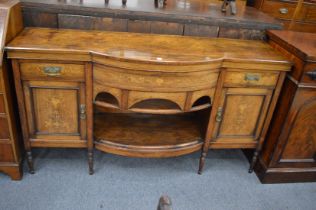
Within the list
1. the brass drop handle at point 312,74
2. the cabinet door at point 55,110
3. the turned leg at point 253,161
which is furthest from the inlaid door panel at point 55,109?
the brass drop handle at point 312,74

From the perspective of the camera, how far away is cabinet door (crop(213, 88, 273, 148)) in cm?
158

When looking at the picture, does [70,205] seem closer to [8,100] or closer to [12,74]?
[8,100]

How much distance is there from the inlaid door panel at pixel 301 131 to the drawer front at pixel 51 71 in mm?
1184

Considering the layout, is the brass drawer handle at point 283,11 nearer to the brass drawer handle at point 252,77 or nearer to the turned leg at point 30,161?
the brass drawer handle at point 252,77

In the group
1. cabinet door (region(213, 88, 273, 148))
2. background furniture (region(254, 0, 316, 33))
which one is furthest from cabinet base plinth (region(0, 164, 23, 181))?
background furniture (region(254, 0, 316, 33))

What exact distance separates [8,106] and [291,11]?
9.47 ft

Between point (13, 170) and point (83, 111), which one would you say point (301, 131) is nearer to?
point (83, 111)

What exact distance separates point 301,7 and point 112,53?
100 inches

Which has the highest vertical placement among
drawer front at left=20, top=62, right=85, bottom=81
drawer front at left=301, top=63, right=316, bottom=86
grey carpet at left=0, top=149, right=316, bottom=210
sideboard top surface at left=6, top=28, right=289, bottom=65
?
sideboard top surface at left=6, top=28, right=289, bottom=65

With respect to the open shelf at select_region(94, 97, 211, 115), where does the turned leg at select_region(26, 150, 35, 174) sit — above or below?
below

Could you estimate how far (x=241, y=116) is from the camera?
1654 mm

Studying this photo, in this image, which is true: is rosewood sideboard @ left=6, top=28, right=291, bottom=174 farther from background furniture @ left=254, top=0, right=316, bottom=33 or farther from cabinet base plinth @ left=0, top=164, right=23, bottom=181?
background furniture @ left=254, top=0, right=316, bottom=33

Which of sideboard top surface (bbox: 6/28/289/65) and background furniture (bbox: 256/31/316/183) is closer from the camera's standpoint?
sideboard top surface (bbox: 6/28/289/65)

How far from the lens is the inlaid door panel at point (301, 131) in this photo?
1.56 meters
